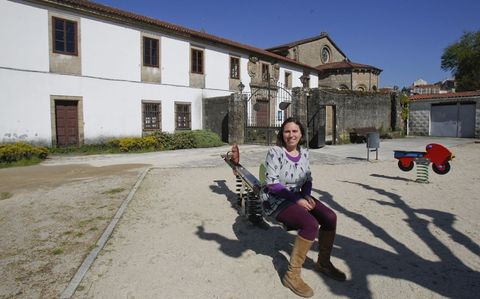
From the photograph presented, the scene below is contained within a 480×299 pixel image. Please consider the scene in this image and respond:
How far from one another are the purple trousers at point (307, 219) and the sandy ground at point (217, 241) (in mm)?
514

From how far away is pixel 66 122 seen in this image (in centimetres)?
1508

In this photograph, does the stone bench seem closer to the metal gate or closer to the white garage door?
the metal gate

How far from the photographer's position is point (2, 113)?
43.3 ft

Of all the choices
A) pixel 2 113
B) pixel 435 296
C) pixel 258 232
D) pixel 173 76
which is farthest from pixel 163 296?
pixel 173 76

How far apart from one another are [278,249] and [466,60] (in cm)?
5010

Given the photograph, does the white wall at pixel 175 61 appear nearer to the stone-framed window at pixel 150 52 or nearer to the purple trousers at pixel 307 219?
the stone-framed window at pixel 150 52

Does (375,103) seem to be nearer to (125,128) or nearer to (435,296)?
(125,128)

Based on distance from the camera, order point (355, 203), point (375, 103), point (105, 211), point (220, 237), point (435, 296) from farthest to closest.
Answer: point (375, 103), point (355, 203), point (105, 211), point (220, 237), point (435, 296)

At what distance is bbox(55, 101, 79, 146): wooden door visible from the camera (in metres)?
14.8

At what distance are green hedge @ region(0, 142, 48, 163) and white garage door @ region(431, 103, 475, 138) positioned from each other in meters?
25.4

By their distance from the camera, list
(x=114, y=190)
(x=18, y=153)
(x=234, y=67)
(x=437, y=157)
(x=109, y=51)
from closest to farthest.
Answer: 1. (x=114, y=190)
2. (x=437, y=157)
3. (x=18, y=153)
4. (x=109, y=51)
5. (x=234, y=67)

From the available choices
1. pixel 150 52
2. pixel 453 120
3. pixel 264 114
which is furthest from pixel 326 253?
pixel 453 120

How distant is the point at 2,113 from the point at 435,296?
15542 millimetres

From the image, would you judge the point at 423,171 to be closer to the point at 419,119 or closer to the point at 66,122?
the point at 66,122
